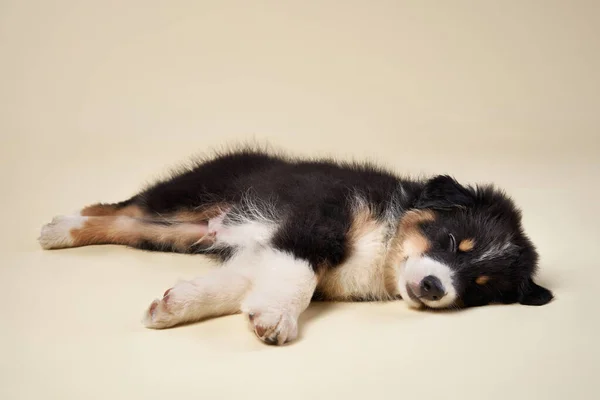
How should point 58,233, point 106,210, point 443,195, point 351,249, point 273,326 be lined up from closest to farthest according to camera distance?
1. point 273,326
2. point 351,249
3. point 443,195
4. point 58,233
5. point 106,210

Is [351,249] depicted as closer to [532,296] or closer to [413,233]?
[413,233]

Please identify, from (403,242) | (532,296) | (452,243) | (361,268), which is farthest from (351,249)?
(532,296)

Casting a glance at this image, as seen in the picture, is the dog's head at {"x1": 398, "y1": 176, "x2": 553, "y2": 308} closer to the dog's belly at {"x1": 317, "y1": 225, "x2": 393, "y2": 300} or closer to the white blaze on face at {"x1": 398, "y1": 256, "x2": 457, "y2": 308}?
the white blaze on face at {"x1": 398, "y1": 256, "x2": 457, "y2": 308}

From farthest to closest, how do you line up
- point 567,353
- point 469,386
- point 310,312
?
point 310,312 → point 567,353 → point 469,386

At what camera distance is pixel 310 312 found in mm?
3637

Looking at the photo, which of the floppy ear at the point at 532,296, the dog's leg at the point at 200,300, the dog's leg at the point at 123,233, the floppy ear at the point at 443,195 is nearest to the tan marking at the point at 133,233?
the dog's leg at the point at 123,233

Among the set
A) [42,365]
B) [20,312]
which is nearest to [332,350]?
[42,365]

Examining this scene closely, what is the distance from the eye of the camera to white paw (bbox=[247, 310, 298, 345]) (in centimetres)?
312

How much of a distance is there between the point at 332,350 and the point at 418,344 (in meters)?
0.40

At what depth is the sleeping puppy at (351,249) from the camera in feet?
11.1

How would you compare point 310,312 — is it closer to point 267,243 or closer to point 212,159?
point 267,243

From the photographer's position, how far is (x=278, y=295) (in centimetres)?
329

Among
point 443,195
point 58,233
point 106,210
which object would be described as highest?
point 443,195

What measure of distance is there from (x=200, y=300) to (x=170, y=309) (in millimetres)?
158
